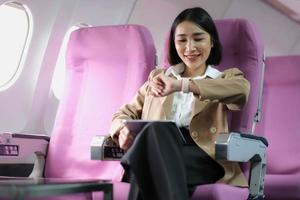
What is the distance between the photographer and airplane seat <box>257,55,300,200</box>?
3098 mm

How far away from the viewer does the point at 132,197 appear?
1.77 meters

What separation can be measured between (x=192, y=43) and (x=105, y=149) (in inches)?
24.5

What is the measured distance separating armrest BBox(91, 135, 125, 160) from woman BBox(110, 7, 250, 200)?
4 cm

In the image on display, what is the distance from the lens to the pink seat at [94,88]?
2651 millimetres

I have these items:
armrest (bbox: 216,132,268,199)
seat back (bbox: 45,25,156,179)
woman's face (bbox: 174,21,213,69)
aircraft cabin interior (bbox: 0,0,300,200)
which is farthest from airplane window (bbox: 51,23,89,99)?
armrest (bbox: 216,132,268,199)

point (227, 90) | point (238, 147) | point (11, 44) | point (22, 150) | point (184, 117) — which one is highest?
point (11, 44)

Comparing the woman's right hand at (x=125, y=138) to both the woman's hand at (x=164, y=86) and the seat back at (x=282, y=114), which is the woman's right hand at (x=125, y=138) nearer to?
the woman's hand at (x=164, y=86)

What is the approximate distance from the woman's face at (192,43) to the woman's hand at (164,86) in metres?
0.28

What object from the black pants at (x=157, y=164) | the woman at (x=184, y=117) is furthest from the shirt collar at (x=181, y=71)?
the black pants at (x=157, y=164)

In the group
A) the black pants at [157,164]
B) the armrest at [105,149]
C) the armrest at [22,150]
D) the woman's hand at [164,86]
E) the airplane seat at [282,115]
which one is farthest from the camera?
the airplane seat at [282,115]

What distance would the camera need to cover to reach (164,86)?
2.03m

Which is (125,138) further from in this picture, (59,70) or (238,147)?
(59,70)

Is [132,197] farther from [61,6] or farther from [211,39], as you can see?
[61,6]

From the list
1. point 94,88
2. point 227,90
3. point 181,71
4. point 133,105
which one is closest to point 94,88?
point 94,88
